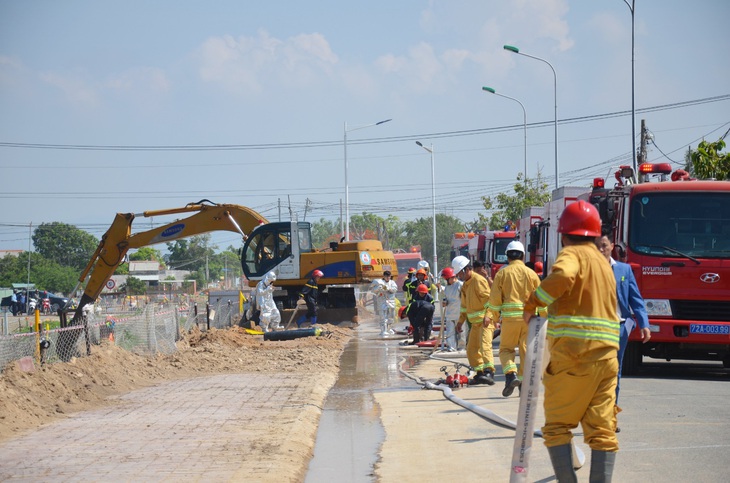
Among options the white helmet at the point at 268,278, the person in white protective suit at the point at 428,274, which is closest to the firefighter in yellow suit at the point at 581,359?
the person in white protective suit at the point at 428,274

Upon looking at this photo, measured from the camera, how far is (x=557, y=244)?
59.0ft

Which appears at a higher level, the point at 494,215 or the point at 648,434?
the point at 494,215

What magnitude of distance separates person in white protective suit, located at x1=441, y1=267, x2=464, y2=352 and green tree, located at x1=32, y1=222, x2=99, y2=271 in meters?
84.5

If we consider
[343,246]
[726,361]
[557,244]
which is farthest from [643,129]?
[726,361]

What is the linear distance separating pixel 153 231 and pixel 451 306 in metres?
12.4

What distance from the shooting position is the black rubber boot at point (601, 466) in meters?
5.62

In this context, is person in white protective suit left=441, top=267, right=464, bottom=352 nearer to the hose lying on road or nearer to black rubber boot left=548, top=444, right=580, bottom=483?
the hose lying on road

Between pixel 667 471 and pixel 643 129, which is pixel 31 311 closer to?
pixel 643 129

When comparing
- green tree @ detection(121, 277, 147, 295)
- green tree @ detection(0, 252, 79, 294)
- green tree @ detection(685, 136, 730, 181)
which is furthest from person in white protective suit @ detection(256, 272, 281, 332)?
green tree @ detection(0, 252, 79, 294)

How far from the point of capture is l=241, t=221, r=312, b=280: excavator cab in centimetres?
3014

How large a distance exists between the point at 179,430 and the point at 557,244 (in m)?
10.3

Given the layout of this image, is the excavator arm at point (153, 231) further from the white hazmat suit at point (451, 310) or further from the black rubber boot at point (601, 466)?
the black rubber boot at point (601, 466)

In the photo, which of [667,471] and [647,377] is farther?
[647,377]

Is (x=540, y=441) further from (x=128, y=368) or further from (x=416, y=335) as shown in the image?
(x=416, y=335)
